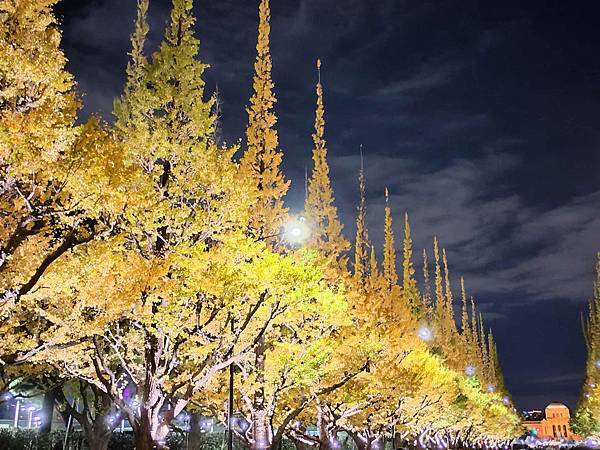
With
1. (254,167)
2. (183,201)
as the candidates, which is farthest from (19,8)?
(254,167)

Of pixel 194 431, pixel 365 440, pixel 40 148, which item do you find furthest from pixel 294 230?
pixel 365 440

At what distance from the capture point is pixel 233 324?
1462cm

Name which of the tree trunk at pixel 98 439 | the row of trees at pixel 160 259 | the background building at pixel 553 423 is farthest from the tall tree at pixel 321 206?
the background building at pixel 553 423

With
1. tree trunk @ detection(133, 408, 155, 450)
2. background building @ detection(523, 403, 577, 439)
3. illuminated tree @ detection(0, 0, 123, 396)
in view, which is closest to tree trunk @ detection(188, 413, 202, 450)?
tree trunk @ detection(133, 408, 155, 450)

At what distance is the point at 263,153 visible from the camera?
20406 mm

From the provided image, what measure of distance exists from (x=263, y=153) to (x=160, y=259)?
843 cm

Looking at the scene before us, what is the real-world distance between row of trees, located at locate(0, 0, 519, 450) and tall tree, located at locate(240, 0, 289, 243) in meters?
0.06

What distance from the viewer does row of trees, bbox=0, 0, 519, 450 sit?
9.94 meters

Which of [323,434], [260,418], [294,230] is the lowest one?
[323,434]

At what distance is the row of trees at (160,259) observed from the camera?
9938 mm

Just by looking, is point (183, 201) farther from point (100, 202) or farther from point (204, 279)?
point (100, 202)

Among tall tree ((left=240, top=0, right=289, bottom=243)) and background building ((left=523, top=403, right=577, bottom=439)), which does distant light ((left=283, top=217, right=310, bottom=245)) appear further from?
background building ((left=523, top=403, right=577, bottom=439))

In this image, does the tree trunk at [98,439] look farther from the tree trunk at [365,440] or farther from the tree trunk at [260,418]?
the tree trunk at [365,440]

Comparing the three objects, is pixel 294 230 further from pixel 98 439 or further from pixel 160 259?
pixel 98 439
